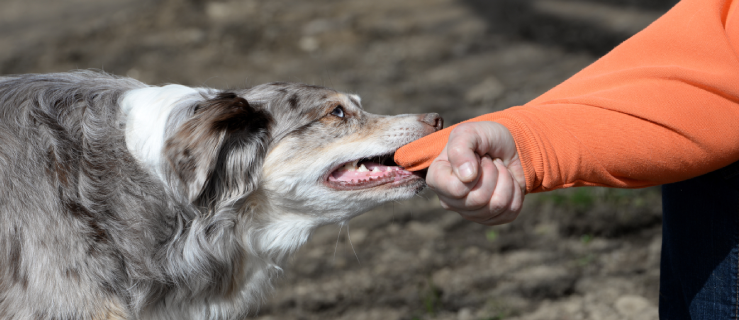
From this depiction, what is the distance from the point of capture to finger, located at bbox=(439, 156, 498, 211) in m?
1.62

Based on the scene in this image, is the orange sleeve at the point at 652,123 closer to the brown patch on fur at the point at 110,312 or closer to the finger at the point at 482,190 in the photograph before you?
the finger at the point at 482,190

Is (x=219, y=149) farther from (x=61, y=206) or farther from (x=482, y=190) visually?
(x=482, y=190)

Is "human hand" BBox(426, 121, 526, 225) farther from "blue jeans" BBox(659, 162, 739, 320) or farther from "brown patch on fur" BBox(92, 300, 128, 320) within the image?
"brown patch on fur" BBox(92, 300, 128, 320)

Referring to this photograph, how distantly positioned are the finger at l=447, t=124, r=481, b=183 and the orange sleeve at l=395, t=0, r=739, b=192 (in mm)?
163

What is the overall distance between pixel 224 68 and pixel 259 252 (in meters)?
4.83

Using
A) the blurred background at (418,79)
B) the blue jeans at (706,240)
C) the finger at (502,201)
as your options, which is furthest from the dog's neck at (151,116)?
the blue jeans at (706,240)

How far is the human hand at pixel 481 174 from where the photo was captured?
159 cm

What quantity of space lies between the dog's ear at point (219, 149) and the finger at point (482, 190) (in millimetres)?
968

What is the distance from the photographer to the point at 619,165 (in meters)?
1.75

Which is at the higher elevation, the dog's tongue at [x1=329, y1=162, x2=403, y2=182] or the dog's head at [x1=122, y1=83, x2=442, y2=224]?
the dog's head at [x1=122, y1=83, x2=442, y2=224]

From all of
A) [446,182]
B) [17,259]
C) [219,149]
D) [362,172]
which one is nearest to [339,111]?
[362,172]

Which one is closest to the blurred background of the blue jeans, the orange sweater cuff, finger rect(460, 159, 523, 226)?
the blue jeans

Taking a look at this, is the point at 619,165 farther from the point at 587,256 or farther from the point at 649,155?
the point at 587,256

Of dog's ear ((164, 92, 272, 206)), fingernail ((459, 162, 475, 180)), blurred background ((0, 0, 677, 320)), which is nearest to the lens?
fingernail ((459, 162, 475, 180))
